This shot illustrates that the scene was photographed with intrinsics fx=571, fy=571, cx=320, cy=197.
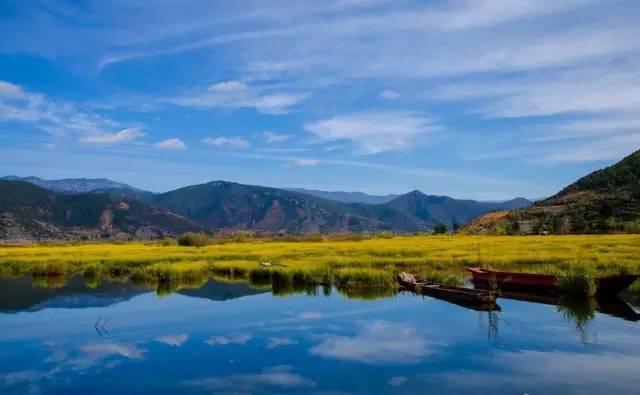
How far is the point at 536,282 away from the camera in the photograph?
34.8 m

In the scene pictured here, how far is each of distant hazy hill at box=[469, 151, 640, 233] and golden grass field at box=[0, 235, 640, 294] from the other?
37.8 metres

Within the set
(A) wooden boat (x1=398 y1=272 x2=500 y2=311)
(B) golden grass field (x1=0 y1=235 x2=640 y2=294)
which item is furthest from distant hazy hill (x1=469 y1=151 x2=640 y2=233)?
(A) wooden boat (x1=398 y1=272 x2=500 y2=311)

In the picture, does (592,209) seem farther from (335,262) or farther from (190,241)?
(335,262)

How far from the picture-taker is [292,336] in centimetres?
2519

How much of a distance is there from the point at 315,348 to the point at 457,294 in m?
12.4

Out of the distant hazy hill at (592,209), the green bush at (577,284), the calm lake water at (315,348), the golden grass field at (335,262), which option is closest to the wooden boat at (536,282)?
the green bush at (577,284)

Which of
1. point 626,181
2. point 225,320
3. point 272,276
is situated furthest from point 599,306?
point 626,181

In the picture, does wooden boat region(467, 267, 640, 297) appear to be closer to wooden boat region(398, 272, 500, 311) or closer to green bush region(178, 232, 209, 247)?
wooden boat region(398, 272, 500, 311)

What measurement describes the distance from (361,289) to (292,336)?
13.8 metres

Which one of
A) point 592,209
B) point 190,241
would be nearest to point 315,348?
point 190,241

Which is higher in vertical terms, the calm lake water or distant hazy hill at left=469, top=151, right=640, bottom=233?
distant hazy hill at left=469, top=151, right=640, bottom=233

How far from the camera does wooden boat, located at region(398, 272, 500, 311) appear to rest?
100ft

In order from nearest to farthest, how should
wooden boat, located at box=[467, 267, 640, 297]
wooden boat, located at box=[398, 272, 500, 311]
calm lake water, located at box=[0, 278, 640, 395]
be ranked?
calm lake water, located at box=[0, 278, 640, 395], wooden boat, located at box=[398, 272, 500, 311], wooden boat, located at box=[467, 267, 640, 297]

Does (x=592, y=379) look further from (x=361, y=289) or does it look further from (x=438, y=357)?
(x=361, y=289)
